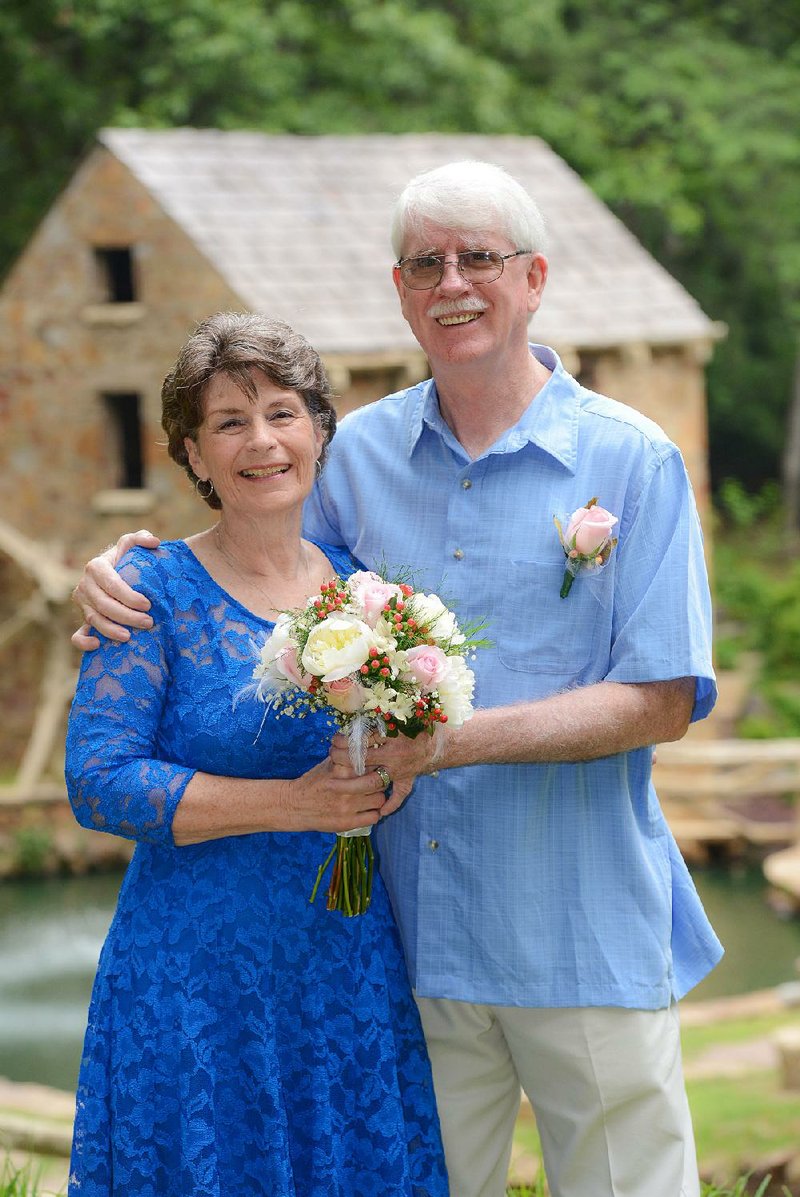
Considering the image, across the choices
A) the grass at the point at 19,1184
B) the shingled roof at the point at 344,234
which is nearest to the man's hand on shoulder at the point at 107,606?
the grass at the point at 19,1184

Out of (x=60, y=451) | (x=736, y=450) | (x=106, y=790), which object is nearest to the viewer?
(x=106, y=790)

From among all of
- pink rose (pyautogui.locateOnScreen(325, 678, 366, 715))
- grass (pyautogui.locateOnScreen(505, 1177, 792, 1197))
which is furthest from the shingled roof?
pink rose (pyautogui.locateOnScreen(325, 678, 366, 715))

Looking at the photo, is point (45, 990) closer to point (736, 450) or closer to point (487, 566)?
point (487, 566)

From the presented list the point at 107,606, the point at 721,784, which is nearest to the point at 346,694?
the point at 107,606

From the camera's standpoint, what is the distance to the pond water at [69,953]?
11.9 m

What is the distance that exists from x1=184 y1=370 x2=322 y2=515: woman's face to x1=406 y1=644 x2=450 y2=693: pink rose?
21.6 inches

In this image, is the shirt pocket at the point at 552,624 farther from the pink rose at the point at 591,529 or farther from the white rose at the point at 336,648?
the white rose at the point at 336,648

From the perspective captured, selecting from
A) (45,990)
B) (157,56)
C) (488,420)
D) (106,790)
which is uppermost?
(157,56)

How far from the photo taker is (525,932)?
3.41m

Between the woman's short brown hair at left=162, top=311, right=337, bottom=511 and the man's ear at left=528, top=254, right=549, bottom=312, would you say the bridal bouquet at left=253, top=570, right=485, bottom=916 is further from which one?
the man's ear at left=528, top=254, right=549, bottom=312

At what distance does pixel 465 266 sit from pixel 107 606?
3.39ft

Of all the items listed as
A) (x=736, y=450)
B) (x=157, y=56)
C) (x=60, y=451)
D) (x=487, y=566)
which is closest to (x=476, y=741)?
(x=487, y=566)

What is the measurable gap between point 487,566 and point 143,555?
2.38 ft

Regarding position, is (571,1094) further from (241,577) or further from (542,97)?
(542,97)
